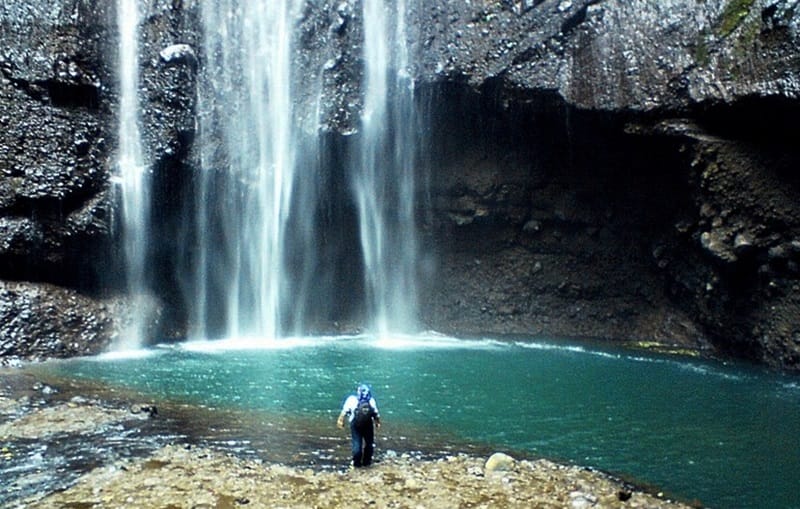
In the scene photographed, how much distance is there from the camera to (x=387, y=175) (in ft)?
97.9

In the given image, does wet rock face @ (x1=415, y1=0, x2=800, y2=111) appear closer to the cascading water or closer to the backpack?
the cascading water

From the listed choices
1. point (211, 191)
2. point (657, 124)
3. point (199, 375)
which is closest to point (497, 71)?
point (657, 124)

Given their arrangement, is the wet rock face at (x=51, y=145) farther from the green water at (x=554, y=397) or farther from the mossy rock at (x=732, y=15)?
the mossy rock at (x=732, y=15)

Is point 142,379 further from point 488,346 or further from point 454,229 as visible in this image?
point 454,229

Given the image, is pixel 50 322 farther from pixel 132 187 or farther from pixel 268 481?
pixel 268 481

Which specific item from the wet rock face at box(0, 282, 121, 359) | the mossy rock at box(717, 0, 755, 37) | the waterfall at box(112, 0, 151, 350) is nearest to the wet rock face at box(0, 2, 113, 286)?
the waterfall at box(112, 0, 151, 350)

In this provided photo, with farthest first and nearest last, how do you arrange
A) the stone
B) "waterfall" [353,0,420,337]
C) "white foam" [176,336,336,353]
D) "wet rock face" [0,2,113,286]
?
1. "waterfall" [353,0,420,337]
2. "white foam" [176,336,336,353]
3. "wet rock face" [0,2,113,286]
4. the stone

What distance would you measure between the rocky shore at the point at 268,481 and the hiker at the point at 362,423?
0.23 m

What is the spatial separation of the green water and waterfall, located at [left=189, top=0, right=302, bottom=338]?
307cm

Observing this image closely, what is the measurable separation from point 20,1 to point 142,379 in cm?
1465

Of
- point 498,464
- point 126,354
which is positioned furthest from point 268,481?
point 126,354

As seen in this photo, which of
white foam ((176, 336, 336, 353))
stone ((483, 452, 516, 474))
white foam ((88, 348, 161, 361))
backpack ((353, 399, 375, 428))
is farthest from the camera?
white foam ((176, 336, 336, 353))

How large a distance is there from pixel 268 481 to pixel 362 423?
5.26 feet

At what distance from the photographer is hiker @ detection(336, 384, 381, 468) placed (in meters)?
10.6
